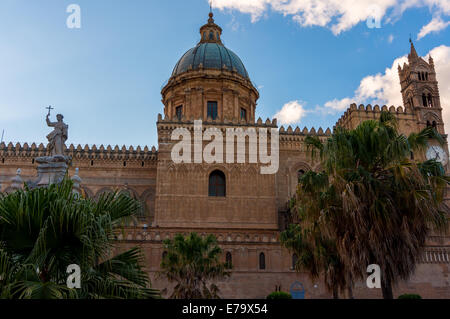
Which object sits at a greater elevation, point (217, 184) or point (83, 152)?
point (83, 152)

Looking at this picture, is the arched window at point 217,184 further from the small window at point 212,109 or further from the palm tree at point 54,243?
the palm tree at point 54,243

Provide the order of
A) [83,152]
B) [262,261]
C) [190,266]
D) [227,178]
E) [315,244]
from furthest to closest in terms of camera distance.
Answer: [83,152] → [227,178] → [262,261] → [190,266] → [315,244]

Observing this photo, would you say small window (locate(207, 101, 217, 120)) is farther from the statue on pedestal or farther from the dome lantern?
the statue on pedestal

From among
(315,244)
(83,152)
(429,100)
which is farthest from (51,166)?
(429,100)

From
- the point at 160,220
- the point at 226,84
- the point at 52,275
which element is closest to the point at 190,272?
the point at 52,275

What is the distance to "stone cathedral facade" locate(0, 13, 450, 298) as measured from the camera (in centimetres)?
2041

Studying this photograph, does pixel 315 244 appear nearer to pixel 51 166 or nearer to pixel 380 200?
pixel 380 200

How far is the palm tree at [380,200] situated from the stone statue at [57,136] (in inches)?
276

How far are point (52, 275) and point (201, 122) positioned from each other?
21481 millimetres

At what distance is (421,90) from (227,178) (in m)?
16.7

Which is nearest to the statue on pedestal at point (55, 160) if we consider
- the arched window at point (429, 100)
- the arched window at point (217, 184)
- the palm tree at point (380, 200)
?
the palm tree at point (380, 200)

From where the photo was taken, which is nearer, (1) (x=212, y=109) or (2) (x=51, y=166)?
(2) (x=51, y=166)

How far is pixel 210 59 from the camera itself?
109ft

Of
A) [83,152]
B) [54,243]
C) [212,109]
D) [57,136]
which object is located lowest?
[54,243]
